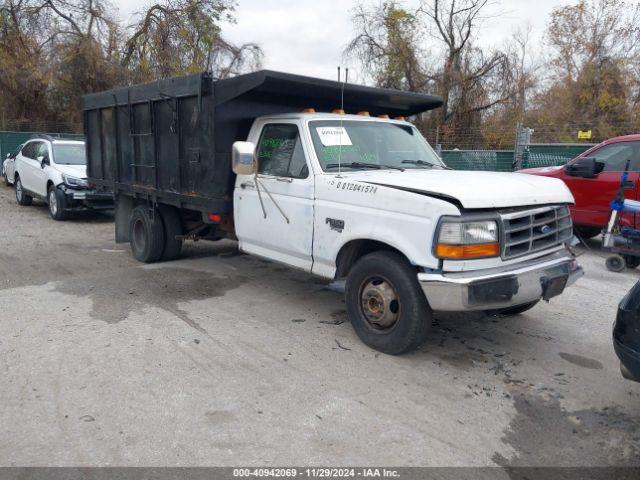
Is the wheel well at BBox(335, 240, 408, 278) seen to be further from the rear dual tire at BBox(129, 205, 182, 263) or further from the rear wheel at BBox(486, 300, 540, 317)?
the rear dual tire at BBox(129, 205, 182, 263)

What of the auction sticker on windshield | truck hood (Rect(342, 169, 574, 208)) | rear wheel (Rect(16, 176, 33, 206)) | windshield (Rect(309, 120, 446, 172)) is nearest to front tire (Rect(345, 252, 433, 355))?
truck hood (Rect(342, 169, 574, 208))

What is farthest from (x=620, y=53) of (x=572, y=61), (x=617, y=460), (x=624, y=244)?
(x=617, y=460)

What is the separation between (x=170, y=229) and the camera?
742 centimetres

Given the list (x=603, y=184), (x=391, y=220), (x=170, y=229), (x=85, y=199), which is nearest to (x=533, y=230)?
(x=391, y=220)

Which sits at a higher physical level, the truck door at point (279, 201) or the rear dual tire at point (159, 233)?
the truck door at point (279, 201)

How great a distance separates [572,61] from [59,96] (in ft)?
81.5

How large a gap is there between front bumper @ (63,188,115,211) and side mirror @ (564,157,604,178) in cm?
874

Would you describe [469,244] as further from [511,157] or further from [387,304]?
[511,157]

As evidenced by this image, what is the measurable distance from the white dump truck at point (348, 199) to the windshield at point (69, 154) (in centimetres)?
497

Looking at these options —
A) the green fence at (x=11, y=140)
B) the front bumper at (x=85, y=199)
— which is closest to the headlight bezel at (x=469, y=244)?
the front bumper at (x=85, y=199)

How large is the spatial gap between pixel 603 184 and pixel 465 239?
5.82m

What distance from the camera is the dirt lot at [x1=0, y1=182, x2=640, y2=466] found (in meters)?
3.14

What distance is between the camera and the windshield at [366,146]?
5055mm

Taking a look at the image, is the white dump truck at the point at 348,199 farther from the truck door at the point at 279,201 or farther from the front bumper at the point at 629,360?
the front bumper at the point at 629,360
